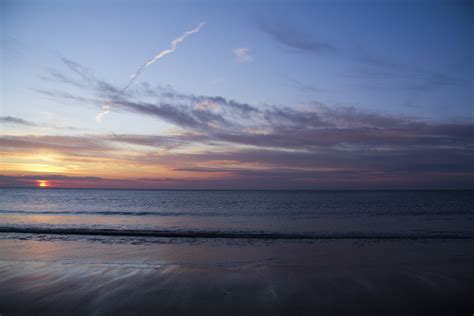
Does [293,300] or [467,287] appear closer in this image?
[293,300]

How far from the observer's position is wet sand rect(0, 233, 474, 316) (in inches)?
244

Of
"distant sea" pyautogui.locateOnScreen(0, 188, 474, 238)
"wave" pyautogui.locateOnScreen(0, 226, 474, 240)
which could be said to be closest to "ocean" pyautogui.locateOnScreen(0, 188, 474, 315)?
"wave" pyautogui.locateOnScreen(0, 226, 474, 240)

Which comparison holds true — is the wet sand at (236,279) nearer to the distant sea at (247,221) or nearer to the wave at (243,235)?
the wave at (243,235)

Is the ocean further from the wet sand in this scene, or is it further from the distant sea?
the distant sea

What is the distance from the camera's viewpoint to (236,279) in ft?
26.7

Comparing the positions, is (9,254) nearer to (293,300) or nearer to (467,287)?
(293,300)

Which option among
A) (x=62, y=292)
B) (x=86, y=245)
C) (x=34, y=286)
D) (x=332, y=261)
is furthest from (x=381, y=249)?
(x=86, y=245)

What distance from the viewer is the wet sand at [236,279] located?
619cm

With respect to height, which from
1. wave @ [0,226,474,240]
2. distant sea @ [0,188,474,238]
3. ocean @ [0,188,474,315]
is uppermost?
ocean @ [0,188,474,315]

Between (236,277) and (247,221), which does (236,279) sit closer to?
(236,277)

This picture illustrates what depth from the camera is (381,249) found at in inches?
507

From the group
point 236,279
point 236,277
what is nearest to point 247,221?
point 236,277

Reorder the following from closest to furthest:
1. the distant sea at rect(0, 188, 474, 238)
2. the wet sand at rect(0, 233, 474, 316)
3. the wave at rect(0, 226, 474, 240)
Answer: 1. the wet sand at rect(0, 233, 474, 316)
2. the wave at rect(0, 226, 474, 240)
3. the distant sea at rect(0, 188, 474, 238)

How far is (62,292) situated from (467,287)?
36.5 ft
